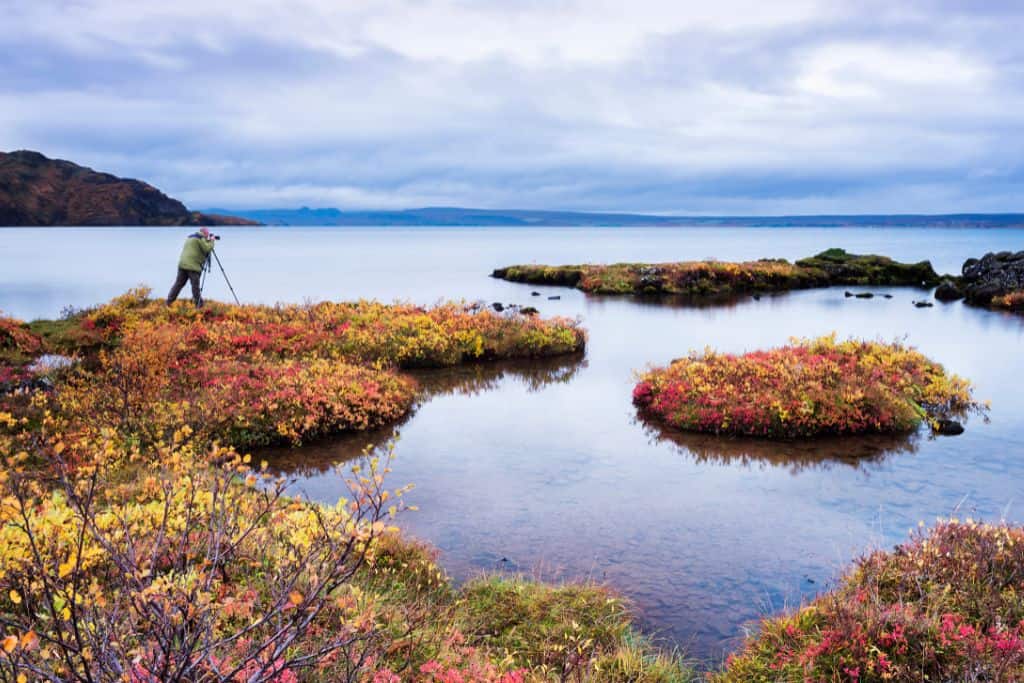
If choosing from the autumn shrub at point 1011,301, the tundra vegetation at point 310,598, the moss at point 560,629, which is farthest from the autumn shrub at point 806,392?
the autumn shrub at point 1011,301

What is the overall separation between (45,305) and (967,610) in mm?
52000

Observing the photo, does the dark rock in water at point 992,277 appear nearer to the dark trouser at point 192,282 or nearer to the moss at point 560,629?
the dark trouser at point 192,282

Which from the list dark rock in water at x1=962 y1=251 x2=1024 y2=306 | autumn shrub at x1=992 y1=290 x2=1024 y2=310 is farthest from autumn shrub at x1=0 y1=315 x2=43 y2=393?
dark rock in water at x1=962 y1=251 x2=1024 y2=306

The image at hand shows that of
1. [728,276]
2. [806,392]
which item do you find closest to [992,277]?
[728,276]

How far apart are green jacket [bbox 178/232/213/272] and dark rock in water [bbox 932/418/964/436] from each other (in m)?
26.9

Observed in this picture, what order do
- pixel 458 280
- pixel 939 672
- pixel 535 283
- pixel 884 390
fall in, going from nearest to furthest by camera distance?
pixel 939 672, pixel 884 390, pixel 535 283, pixel 458 280

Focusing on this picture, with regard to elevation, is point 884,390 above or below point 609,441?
above

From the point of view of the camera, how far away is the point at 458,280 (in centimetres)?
6956

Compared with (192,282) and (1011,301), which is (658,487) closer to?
(192,282)

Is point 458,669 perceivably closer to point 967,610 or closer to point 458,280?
point 967,610

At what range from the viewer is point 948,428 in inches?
682

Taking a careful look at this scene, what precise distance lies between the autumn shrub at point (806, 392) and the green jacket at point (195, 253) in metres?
19.9

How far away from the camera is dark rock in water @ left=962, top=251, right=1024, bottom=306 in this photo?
45656 mm

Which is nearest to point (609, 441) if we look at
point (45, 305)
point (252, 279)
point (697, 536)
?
point (697, 536)
